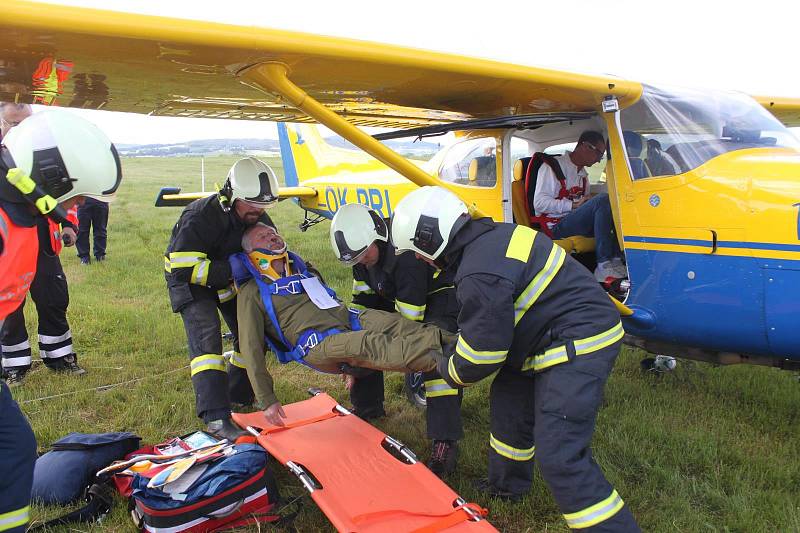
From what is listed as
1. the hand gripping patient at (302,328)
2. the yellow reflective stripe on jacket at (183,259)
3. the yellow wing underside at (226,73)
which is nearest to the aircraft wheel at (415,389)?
the hand gripping patient at (302,328)

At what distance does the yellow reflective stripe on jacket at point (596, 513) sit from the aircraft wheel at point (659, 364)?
9.96 feet

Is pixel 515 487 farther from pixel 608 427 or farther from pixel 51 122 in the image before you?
pixel 51 122

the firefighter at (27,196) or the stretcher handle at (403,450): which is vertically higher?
the firefighter at (27,196)

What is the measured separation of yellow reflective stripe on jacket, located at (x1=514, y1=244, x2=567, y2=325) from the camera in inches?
114

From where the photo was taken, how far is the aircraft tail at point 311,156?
8.88 m

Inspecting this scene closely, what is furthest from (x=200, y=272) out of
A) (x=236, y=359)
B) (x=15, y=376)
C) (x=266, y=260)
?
(x=15, y=376)

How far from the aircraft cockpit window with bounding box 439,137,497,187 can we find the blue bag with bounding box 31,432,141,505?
3648 millimetres

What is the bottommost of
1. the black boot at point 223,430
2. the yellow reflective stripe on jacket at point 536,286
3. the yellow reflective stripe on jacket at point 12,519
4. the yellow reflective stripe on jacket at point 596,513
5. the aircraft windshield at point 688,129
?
the black boot at point 223,430

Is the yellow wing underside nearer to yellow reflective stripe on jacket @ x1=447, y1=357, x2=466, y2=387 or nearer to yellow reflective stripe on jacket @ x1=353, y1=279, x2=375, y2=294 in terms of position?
yellow reflective stripe on jacket @ x1=353, y1=279, x2=375, y2=294

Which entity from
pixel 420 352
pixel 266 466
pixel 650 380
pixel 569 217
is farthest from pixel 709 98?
pixel 266 466

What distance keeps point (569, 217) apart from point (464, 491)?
273cm

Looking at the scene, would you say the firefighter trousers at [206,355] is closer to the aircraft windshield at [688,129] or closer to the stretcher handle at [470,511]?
the stretcher handle at [470,511]

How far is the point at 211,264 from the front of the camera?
4.27 meters

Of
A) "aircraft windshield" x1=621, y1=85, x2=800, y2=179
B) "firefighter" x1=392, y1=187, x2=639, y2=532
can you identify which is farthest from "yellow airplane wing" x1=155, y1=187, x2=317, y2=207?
"firefighter" x1=392, y1=187, x2=639, y2=532
